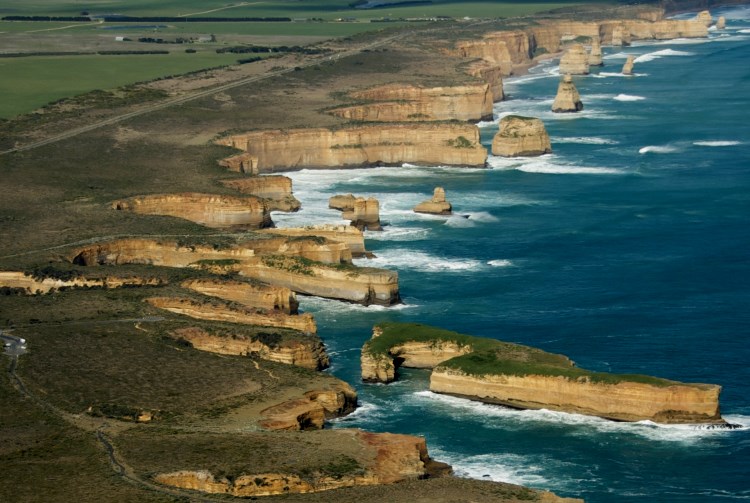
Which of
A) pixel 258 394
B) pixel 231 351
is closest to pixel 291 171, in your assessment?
pixel 231 351

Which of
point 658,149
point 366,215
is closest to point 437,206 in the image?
point 366,215

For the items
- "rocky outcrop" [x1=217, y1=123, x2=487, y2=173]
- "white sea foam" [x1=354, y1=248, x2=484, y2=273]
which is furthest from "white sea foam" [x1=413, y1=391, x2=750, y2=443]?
"rocky outcrop" [x1=217, y1=123, x2=487, y2=173]

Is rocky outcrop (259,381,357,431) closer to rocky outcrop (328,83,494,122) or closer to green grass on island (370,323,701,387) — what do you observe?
green grass on island (370,323,701,387)

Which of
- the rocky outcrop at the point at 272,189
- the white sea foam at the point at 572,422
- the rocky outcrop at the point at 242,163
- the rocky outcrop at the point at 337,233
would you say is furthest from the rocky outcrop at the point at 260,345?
the rocky outcrop at the point at 242,163

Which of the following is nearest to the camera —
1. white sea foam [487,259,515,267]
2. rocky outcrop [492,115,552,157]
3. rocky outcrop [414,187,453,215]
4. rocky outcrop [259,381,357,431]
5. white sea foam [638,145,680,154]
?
rocky outcrop [259,381,357,431]

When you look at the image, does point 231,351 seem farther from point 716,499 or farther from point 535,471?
point 716,499

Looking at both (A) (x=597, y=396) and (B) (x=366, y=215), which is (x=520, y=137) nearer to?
(B) (x=366, y=215)
